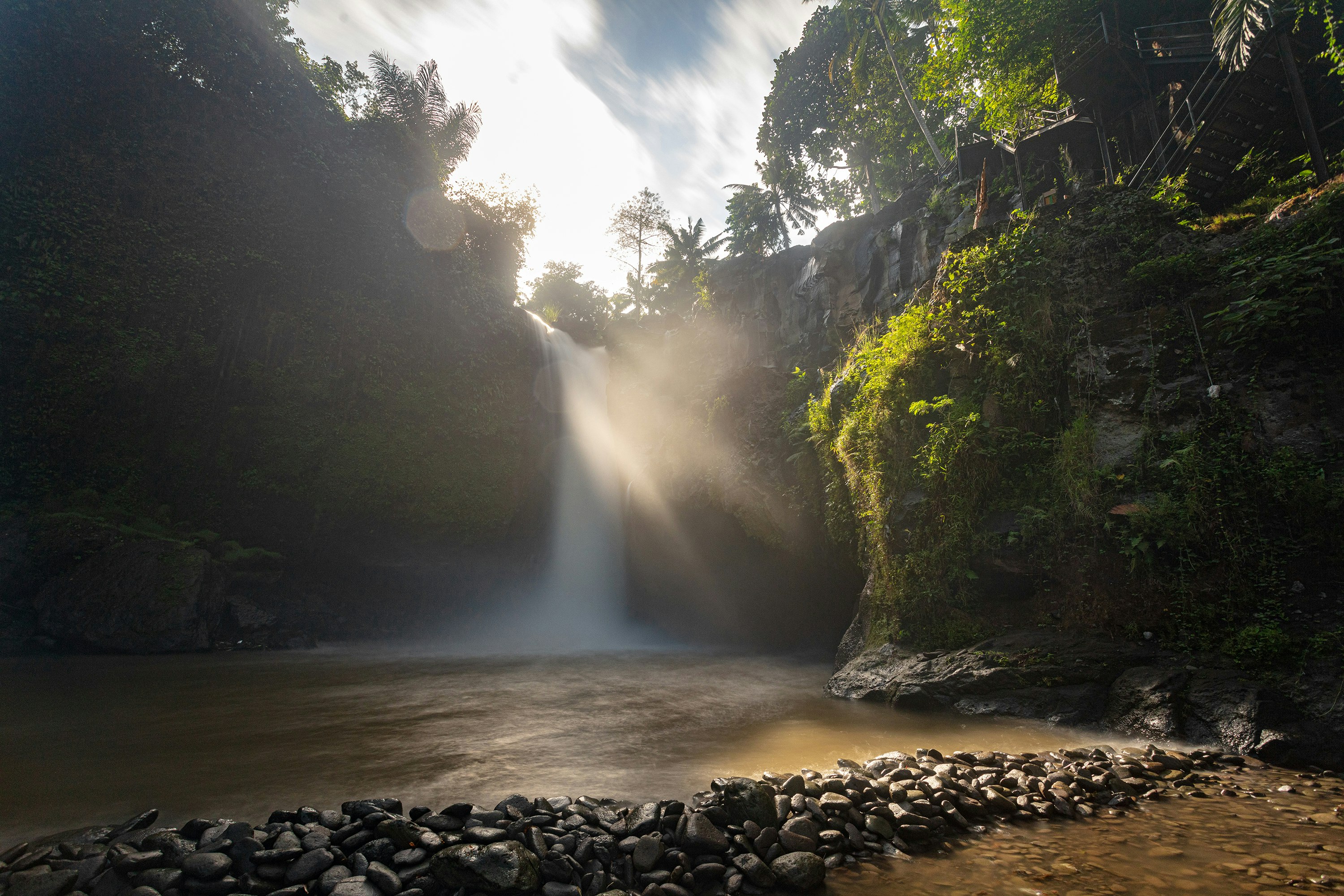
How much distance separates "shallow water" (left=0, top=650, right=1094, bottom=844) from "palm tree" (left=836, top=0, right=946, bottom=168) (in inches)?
846

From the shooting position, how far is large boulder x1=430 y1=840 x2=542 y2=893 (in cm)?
295

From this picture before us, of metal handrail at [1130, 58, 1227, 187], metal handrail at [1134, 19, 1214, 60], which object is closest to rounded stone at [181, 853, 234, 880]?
metal handrail at [1130, 58, 1227, 187]

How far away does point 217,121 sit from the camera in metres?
15.8

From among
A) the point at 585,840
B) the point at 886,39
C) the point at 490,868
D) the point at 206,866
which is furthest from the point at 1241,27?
the point at 206,866

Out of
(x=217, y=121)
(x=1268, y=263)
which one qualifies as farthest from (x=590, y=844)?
(x=217, y=121)

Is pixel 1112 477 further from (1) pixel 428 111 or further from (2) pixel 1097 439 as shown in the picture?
(1) pixel 428 111

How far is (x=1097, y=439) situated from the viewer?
7.16 metres

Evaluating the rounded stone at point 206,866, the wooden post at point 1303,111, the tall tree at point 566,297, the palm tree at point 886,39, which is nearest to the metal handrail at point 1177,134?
the wooden post at point 1303,111

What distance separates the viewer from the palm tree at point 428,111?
2000 centimetres

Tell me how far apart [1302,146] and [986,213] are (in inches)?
246

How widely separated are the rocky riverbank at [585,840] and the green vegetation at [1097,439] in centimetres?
254

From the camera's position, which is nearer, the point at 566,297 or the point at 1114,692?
the point at 1114,692

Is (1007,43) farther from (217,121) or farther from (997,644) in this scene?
(217,121)

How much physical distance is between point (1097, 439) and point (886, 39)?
23.3 m
